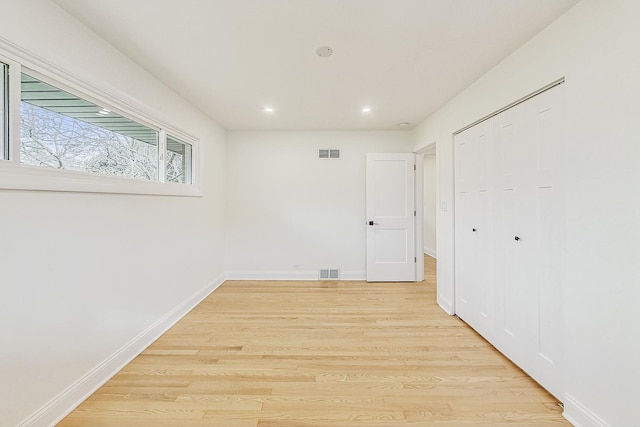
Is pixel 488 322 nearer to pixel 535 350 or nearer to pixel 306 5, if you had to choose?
pixel 535 350

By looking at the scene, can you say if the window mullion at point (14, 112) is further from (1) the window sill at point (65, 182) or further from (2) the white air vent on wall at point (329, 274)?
(2) the white air vent on wall at point (329, 274)

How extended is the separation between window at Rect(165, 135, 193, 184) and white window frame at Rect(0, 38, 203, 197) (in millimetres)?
372

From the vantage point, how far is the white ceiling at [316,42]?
5.16 ft

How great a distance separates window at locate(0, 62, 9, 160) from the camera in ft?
4.36

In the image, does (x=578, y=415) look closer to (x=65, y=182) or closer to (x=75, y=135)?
(x=65, y=182)

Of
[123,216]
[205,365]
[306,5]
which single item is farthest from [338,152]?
[205,365]

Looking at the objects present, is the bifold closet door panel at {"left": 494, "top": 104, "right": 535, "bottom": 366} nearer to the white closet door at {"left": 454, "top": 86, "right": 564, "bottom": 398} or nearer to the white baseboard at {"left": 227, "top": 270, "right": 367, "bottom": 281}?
the white closet door at {"left": 454, "top": 86, "right": 564, "bottom": 398}

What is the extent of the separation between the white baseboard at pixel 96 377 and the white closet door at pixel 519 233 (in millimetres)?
3051

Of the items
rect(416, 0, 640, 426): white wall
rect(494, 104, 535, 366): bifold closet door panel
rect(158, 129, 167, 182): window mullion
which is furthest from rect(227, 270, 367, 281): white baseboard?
rect(416, 0, 640, 426): white wall

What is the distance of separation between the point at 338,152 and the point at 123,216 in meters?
3.07

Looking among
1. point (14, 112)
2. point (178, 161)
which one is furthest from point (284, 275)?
point (14, 112)

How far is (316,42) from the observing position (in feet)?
6.21

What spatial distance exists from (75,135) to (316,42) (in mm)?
1760

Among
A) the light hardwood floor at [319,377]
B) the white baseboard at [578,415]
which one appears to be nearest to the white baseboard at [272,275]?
the light hardwood floor at [319,377]
